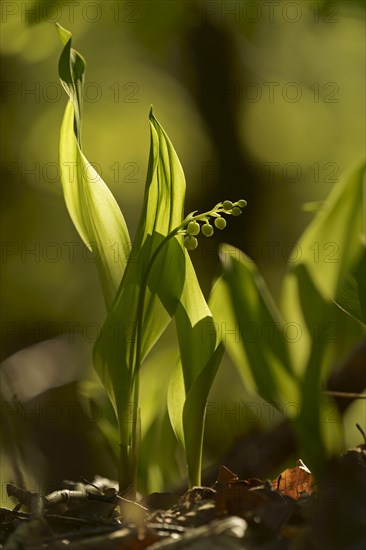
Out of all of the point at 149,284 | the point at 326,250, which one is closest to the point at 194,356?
the point at 149,284

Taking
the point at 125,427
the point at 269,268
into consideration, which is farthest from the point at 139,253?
the point at 269,268

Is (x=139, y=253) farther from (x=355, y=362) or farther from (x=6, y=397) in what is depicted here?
(x=6, y=397)

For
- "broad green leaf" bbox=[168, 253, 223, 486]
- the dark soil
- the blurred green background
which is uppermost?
the blurred green background

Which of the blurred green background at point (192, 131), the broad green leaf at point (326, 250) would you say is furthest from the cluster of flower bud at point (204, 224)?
the blurred green background at point (192, 131)

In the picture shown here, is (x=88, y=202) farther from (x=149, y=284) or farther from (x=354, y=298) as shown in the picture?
(x=354, y=298)

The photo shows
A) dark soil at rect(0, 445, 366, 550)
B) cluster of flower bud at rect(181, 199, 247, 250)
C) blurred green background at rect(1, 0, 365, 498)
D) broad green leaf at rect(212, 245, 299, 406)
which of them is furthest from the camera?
blurred green background at rect(1, 0, 365, 498)

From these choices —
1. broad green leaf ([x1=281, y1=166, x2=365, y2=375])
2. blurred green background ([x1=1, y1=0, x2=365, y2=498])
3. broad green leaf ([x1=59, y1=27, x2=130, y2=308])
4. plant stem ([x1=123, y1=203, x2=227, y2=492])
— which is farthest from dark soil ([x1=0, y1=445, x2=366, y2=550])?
blurred green background ([x1=1, y1=0, x2=365, y2=498])

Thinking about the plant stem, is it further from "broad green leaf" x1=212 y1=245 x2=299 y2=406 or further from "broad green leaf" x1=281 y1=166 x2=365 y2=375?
"broad green leaf" x1=281 y1=166 x2=365 y2=375

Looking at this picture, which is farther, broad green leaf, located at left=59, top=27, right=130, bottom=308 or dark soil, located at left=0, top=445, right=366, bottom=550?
Result: broad green leaf, located at left=59, top=27, right=130, bottom=308
